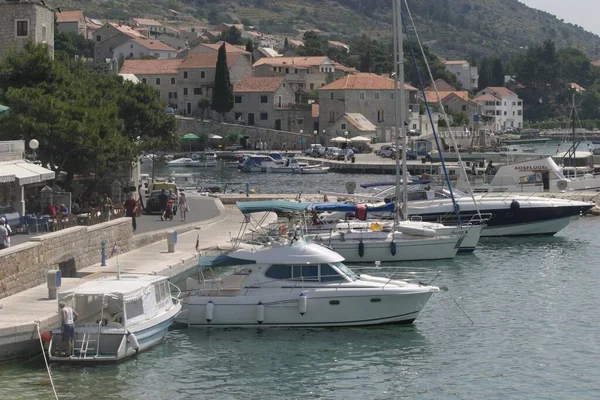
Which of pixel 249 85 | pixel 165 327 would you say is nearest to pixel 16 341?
pixel 165 327

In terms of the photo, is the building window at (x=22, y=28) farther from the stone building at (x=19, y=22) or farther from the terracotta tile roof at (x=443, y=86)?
the terracotta tile roof at (x=443, y=86)

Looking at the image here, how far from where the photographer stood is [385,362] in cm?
2977

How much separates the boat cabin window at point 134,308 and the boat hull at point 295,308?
330 centimetres

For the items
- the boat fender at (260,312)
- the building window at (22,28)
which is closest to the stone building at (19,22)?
the building window at (22,28)

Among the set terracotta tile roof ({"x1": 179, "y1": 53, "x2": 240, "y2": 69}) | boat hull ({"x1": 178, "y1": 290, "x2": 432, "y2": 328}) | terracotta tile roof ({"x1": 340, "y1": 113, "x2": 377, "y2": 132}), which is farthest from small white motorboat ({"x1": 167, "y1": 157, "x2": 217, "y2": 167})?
boat hull ({"x1": 178, "y1": 290, "x2": 432, "y2": 328})

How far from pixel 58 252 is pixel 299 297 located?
770cm

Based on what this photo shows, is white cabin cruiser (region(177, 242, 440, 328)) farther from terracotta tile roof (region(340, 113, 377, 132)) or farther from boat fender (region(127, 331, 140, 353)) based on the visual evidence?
terracotta tile roof (region(340, 113, 377, 132))

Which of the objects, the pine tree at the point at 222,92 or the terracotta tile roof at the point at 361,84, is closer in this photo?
the pine tree at the point at 222,92

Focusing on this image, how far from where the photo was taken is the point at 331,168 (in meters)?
108

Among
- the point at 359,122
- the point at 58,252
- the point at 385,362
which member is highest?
the point at 359,122

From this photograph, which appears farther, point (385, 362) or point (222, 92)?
point (222, 92)

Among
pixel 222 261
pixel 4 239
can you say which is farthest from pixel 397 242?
pixel 4 239

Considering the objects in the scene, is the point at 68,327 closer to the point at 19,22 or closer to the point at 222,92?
the point at 19,22

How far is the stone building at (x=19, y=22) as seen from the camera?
5231cm
